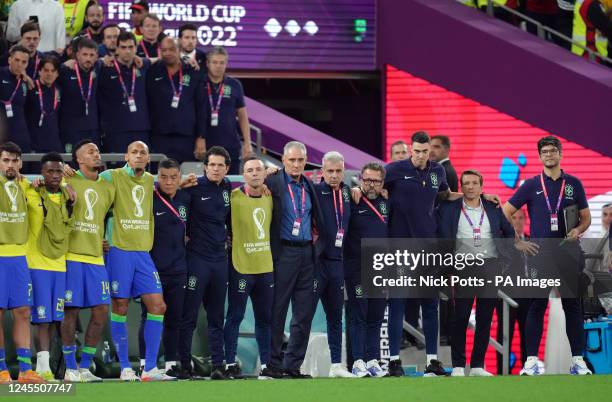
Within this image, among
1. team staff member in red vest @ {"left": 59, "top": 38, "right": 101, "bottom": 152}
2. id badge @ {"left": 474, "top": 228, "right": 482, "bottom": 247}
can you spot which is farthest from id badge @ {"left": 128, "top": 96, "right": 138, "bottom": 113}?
id badge @ {"left": 474, "top": 228, "right": 482, "bottom": 247}

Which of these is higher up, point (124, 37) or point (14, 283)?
point (124, 37)

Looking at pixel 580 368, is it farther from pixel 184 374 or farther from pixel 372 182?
pixel 184 374

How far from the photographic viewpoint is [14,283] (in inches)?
390

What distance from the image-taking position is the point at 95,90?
1245 cm

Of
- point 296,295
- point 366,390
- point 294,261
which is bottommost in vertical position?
point 366,390

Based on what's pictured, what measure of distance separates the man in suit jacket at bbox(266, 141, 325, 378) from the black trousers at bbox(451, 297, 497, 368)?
1280 mm

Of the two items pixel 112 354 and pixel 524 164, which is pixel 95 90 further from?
pixel 524 164

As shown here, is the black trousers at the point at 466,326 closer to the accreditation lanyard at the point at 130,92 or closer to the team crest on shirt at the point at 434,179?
the team crest on shirt at the point at 434,179

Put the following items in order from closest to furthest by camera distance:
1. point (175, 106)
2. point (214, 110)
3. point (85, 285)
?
point (85, 285)
point (175, 106)
point (214, 110)

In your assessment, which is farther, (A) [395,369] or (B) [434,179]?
(B) [434,179]

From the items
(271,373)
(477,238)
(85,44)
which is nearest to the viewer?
(271,373)

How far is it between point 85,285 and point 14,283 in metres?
0.64

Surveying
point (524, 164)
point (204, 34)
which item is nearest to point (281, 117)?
point (204, 34)

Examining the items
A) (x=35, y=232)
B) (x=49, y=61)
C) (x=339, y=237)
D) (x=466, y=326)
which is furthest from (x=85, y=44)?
(x=466, y=326)
